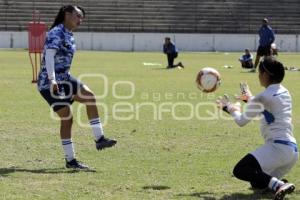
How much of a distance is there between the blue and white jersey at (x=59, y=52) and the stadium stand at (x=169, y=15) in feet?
129

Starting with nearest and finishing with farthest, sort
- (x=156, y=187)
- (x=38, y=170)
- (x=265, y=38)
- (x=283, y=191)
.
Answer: (x=283, y=191)
(x=156, y=187)
(x=38, y=170)
(x=265, y=38)

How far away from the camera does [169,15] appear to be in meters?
48.4

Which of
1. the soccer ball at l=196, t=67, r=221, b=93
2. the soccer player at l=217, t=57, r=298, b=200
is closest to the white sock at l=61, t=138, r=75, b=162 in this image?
the soccer ball at l=196, t=67, r=221, b=93

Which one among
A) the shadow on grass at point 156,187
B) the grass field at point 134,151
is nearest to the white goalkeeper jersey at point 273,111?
the grass field at point 134,151

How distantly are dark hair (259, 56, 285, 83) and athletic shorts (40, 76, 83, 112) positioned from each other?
2.29m

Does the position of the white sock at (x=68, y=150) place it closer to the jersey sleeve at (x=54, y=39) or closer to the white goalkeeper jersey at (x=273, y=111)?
the jersey sleeve at (x=54, y=39)

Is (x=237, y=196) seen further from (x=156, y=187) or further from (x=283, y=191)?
(x=156, y=187)

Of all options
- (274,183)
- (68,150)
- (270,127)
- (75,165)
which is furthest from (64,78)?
(274,183)

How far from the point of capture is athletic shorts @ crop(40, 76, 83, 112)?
7242 mm

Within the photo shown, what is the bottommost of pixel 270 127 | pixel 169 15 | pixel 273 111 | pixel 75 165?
pixel 169 15

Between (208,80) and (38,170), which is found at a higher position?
(208,80)

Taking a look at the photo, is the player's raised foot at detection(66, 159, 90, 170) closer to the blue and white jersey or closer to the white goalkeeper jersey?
the blue and white jersey

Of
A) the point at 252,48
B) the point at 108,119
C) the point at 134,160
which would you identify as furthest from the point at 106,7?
Answer: the point at 134,160

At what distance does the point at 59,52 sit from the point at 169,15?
4168 centimetres
